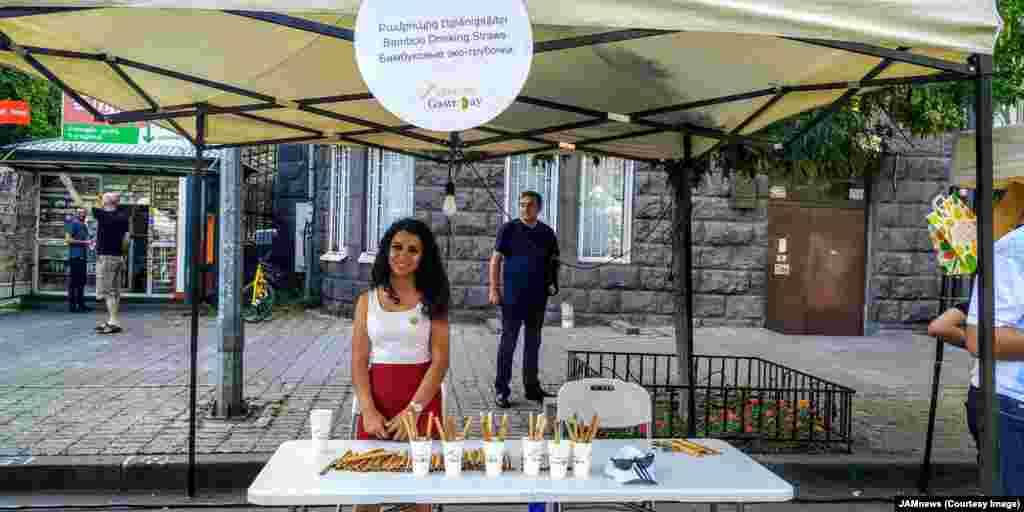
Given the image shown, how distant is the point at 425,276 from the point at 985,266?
2558mm

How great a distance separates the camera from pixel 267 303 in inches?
549

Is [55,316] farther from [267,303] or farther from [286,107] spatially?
[286,107]

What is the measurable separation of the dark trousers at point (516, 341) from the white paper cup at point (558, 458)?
14.1 feet

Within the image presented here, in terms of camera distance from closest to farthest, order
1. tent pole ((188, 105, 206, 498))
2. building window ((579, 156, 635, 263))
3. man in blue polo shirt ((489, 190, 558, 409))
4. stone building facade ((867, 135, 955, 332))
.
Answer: tent pole ((188, 105, 206, 498)), man in blue polo shirt ((489, 190, 558, 409)), building window ((579, 156, 635, 263)), stone building facade ((867, 135, 955, 332))

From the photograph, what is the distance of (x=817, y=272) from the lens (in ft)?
45.5

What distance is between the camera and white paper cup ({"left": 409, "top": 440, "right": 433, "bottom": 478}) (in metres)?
A: 3.20

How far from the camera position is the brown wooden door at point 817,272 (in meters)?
13.7

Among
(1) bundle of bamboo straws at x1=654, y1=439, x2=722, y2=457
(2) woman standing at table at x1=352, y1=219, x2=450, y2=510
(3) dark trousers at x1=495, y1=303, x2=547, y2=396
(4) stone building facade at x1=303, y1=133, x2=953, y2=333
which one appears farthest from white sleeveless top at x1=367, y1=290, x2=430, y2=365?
(4) stone building facade at x1=303, y1=133, x2=953, y2=333

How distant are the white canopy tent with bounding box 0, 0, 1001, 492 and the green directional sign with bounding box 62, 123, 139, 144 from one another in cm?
972

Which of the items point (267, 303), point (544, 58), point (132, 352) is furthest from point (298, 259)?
point (544, 58)

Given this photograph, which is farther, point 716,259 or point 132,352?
point 716,259

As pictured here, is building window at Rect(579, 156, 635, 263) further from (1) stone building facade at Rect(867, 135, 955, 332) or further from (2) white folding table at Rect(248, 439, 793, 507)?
(2) white folding table at Rect(248, 439, 793, 507)

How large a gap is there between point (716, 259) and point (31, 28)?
1116 cm

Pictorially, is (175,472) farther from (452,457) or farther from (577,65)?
(577,65)
